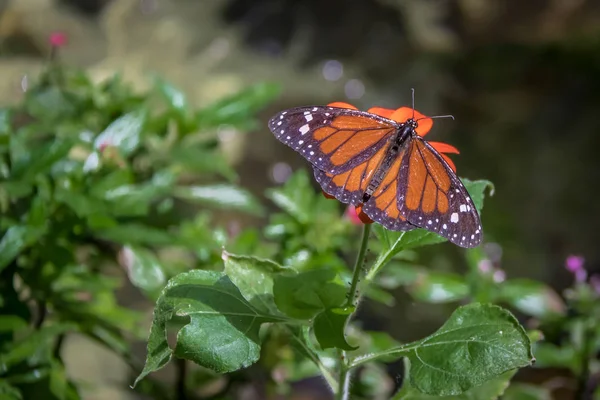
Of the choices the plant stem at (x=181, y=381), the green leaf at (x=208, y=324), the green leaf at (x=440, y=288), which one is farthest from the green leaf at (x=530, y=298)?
the green leaf at (x=208, y=324)

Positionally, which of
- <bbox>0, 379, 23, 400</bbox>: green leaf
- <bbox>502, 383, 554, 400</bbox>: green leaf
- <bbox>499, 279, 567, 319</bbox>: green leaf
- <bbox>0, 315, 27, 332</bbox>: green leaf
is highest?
<bbox>0, 315, 27, 332</bbox>: green leaf

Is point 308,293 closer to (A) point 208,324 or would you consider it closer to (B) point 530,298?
(A) point 208,324

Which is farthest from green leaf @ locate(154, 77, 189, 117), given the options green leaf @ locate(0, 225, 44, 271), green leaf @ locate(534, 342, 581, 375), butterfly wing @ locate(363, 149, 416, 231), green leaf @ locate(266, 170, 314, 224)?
green leaf @ locate(534, 342, 581, 375)

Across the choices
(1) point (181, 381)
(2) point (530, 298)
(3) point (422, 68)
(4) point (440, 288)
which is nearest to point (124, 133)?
(1) point (181, 381)

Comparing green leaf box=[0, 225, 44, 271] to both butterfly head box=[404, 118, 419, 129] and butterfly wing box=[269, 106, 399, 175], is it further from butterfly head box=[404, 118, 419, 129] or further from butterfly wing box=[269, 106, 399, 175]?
butterfly head box=[404, 118, 419, 129]

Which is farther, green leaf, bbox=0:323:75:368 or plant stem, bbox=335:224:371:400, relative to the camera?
green leaf, bbox=0:323:75:368

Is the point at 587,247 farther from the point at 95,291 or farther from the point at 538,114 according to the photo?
the point at 95,291

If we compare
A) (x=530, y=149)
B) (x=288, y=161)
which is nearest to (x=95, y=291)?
(x=288, y=161)
